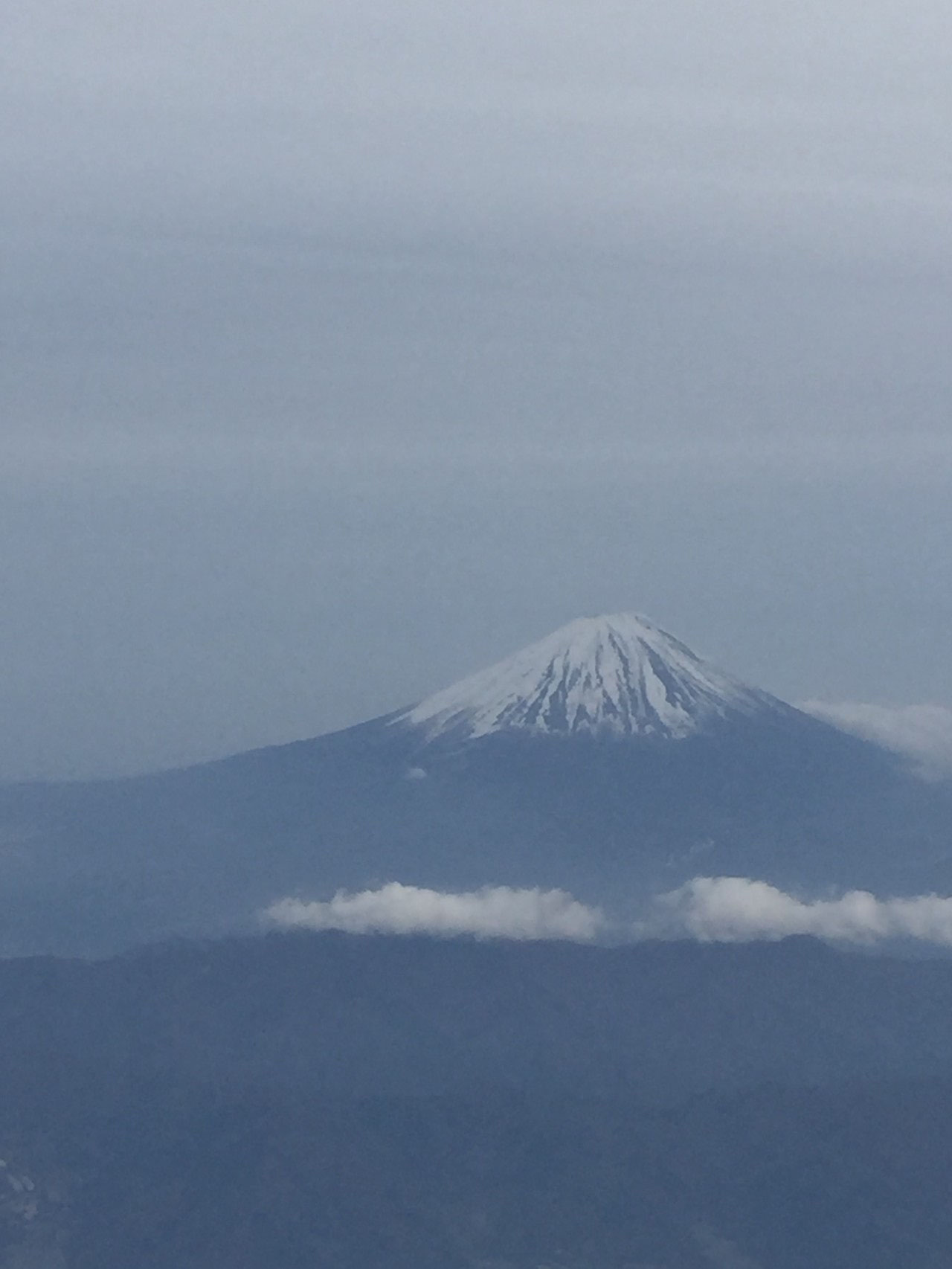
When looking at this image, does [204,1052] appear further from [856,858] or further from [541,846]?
[856,858]

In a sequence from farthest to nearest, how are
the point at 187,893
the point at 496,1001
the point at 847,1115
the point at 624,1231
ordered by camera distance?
1. the point at 187,893
2. the point at 496,1001
3. the point at 847,1115
4. the point at 624,1231

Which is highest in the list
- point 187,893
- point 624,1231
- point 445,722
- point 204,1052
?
point 445,722

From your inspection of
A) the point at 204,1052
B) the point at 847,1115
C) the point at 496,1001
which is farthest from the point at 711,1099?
the point at 204,1052

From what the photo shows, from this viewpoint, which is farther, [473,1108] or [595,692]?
[595,692]

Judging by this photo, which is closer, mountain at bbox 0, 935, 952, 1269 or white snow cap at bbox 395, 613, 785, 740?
mountain at bbox 0, 935, 952, 1269

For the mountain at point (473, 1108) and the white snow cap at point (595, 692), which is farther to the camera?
the white snow cap at point (595, 692)

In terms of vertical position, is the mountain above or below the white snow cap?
below

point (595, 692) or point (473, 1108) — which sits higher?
point (595, 692)

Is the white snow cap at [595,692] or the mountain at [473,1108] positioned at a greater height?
the white snow cap at [595,692]
